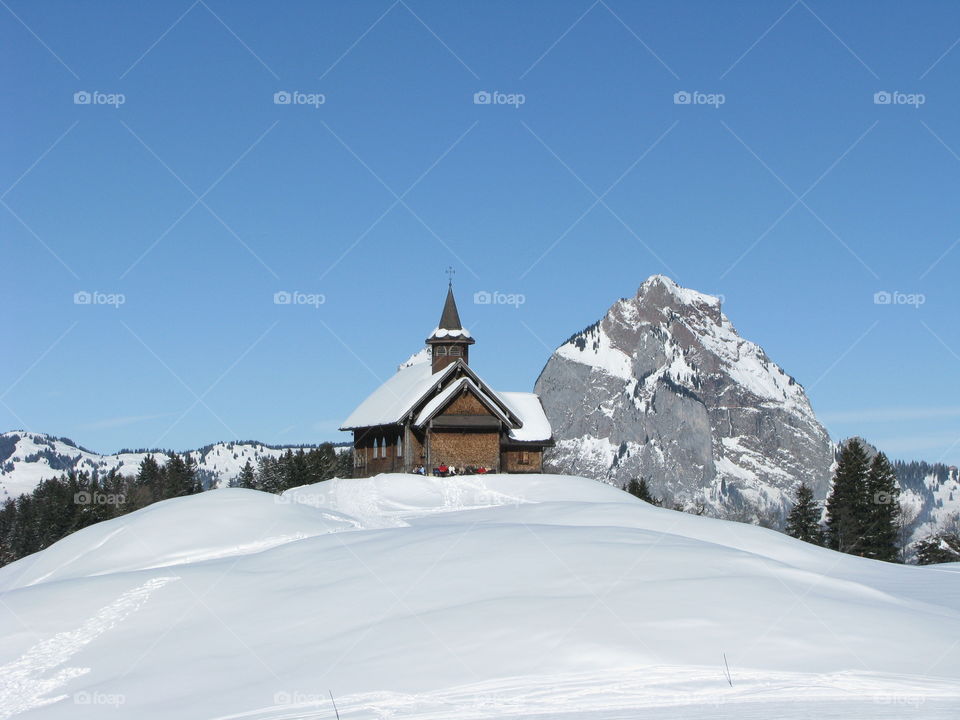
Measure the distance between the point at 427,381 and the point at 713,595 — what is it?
1308 inches

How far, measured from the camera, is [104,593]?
1803cm

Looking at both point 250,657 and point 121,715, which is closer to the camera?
point 121,715

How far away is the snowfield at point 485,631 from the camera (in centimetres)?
1104

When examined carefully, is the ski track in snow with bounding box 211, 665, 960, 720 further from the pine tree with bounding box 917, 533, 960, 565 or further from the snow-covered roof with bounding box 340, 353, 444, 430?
the pine tree with bounding box 917, 533, 960, 565

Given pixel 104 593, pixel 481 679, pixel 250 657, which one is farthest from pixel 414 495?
pixel 481 679

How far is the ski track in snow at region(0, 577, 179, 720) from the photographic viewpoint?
45.1 ft

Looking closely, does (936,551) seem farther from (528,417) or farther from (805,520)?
(528,417)

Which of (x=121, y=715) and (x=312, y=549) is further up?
(x=312, y=549)

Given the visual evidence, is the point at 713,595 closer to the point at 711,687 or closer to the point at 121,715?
the point at 711,687

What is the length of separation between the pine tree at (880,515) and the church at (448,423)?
16.8 meters

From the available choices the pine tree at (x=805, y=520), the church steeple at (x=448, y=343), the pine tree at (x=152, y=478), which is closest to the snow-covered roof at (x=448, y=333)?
the church steeple at (x=448, y=343)

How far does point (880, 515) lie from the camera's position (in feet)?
167

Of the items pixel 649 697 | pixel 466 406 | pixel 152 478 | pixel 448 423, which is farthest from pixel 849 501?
pixel 152 478

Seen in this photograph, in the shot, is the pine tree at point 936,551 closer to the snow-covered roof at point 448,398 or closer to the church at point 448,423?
the church at point 448,423
